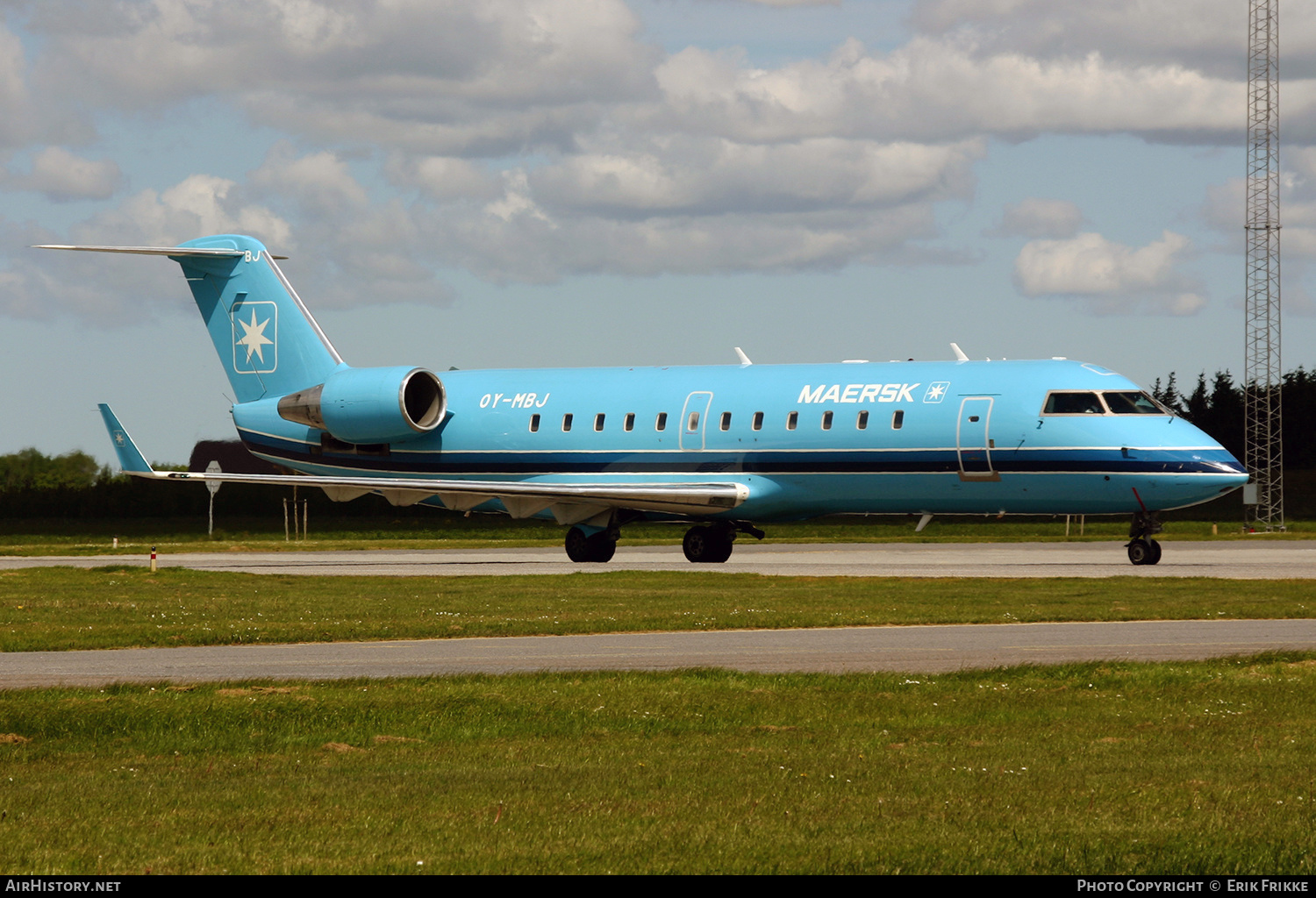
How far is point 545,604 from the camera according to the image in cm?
2630

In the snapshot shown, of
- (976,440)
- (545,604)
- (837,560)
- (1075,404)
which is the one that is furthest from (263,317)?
(1075,404)

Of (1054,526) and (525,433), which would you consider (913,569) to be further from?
(1054,526)

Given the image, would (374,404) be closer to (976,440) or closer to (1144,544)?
(976,440)

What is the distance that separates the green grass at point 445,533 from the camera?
185 ft

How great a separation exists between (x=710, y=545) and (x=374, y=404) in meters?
9.34

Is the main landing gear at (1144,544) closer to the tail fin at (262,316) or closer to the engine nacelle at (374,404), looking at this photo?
the engine nacelle at (374,404)

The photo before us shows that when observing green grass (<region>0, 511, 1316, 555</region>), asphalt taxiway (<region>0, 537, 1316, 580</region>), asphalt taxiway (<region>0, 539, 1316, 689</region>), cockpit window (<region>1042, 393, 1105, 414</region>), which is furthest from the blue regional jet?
asphalt taxiway (<region>0, 539, 1316, 689</region>)

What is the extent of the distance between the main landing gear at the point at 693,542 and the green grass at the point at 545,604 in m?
7.04

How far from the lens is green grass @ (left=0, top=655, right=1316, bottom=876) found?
8.96 meters

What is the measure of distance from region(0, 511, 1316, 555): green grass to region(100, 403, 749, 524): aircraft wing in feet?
40.2

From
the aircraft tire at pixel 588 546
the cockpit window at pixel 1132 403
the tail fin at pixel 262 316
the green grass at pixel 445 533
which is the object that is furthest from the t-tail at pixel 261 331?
the cockpit window at pixel 1132 403

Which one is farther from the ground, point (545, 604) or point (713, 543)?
point (713, 543)

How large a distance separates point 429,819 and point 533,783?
4.71 feet

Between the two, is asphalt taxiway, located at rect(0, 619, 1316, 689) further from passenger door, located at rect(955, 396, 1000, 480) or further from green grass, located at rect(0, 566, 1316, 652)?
passenger door, located at rect(955, 396, 1000, 480)
